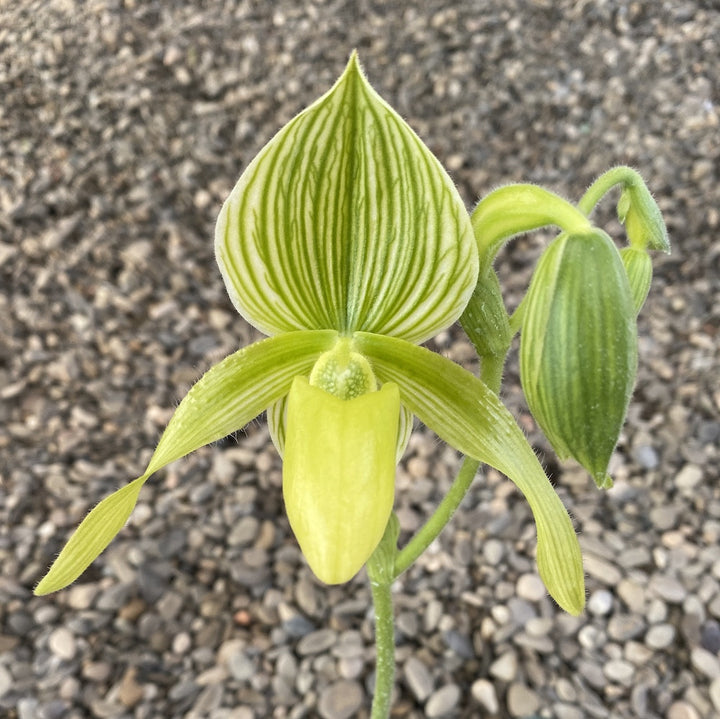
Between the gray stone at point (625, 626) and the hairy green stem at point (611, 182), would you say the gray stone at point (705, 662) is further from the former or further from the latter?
the hairy green stem at point (611, 182)

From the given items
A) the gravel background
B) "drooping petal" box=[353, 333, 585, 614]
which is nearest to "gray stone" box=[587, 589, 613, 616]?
the gravel background

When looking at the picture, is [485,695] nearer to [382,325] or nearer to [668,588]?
[668,588]

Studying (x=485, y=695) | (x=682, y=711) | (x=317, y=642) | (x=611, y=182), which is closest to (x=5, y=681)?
(x=317, y=642)

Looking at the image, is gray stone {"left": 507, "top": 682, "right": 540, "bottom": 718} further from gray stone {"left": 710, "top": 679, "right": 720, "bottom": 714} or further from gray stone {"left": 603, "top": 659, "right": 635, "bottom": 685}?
gray stone {"left": 710, "top": 679, "right": 720, "bottom": 714}

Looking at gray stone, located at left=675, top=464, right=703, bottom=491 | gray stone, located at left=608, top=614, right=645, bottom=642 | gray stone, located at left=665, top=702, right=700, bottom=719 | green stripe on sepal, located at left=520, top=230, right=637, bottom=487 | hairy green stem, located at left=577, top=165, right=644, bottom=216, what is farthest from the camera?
gray stone, located at left=675, top=464, right=703, bottom=491

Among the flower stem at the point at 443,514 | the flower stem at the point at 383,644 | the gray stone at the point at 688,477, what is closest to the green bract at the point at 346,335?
the flower stem at the point at 443,514

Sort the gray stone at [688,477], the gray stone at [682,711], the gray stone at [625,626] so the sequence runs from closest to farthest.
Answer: the gray stone at [682,711] → the gray stone at [625,626] → the gray stone at [688,477]
